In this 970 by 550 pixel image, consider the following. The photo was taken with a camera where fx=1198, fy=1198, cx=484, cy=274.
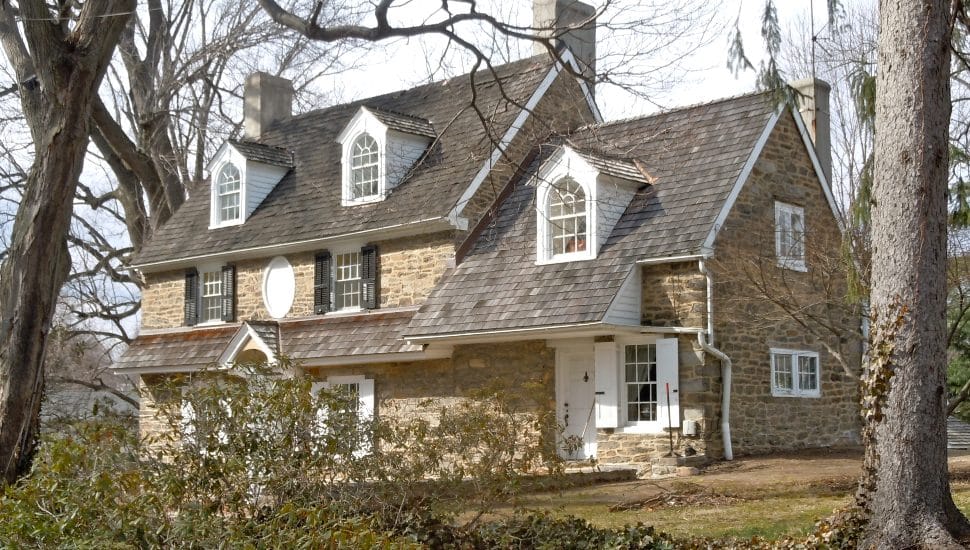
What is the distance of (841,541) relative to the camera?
9.64m

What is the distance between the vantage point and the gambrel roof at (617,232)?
1830 cm

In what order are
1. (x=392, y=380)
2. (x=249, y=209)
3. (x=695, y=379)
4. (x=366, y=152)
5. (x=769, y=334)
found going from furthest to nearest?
(x=249, y=209) < (x=366, y=152) < (x=392, y=380) < (x=769, y=334) < (x=695, y=379)

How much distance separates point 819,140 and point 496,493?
13.7 m

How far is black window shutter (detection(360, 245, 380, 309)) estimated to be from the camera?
71.3 ft

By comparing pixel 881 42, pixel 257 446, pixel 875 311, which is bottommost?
pixel 257 446

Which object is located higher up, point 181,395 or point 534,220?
point 534,220

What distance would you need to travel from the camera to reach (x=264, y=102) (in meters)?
A: 28.0

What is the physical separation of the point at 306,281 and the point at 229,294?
2.23 m

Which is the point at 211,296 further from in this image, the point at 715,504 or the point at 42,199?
the point at 715,504

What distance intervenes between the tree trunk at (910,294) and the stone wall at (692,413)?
27.2 feet

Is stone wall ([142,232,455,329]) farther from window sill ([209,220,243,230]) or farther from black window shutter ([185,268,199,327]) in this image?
window sill ([209,220,243,230])

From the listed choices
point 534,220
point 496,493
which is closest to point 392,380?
point 534,220

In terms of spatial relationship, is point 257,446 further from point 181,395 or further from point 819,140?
point 819,140

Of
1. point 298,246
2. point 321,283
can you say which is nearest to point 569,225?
point 321,283
